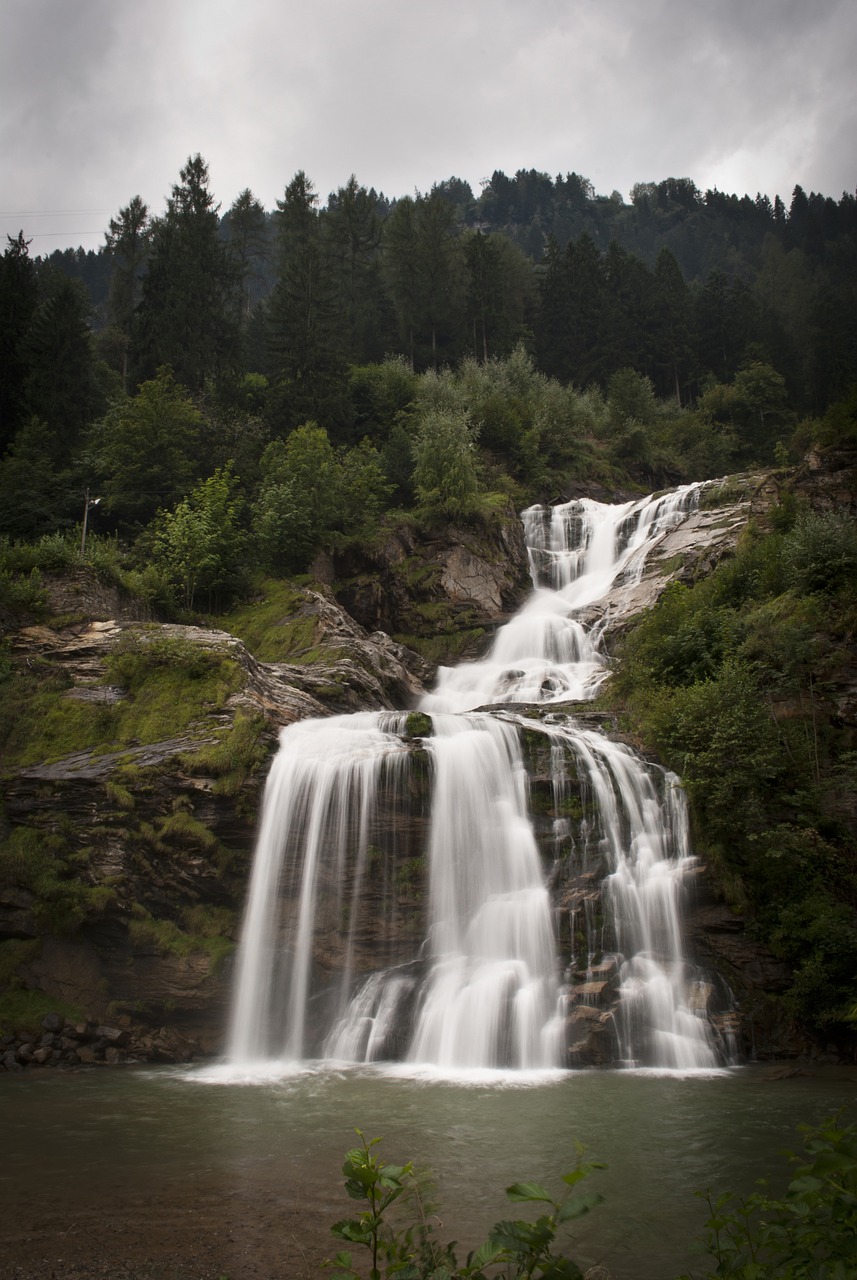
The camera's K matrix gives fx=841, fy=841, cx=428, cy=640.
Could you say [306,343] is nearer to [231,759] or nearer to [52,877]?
[231,759]

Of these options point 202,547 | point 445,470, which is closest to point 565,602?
point 445,470

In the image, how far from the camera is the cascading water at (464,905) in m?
13.9

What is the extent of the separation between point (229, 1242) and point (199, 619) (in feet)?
68.4

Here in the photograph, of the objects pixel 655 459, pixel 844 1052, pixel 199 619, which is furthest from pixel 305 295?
pixel 844 1052

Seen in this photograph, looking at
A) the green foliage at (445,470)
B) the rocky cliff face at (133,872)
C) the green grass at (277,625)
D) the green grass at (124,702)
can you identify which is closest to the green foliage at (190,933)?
the rocky cliff face at (133,872)

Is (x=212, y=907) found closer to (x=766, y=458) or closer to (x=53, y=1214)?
(x=53, y=1214)

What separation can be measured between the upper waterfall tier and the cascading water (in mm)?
7265

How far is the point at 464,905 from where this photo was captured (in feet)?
51.0

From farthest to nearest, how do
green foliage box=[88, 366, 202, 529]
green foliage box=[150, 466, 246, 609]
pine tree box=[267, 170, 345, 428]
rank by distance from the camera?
pine tree box=[267, 170, 345, 428] < green foliage box=[88, 366, 202, 529] < green foliage box=[150, 466, 246, 609]

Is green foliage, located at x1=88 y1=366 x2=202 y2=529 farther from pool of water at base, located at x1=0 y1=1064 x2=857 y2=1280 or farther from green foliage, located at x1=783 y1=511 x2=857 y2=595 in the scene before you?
pool of water at base, located at x1=0 y1=1064 x2=857 y2=1280

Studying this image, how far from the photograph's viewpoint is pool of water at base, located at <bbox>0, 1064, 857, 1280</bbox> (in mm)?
7434

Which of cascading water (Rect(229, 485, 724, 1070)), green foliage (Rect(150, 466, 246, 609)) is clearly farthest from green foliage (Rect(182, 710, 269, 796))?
green foliage (Rect(150, 466, 246, 609))

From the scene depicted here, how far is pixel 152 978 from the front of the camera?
49.0 ft

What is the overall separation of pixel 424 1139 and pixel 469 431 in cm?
3091
